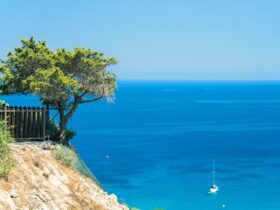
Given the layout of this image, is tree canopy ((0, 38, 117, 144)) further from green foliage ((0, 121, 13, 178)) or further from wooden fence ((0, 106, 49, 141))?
green foliage ((0, 121, 13, 178))

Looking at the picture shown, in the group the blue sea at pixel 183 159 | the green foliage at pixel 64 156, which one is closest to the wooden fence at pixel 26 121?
the green foliage at pixel 64 156

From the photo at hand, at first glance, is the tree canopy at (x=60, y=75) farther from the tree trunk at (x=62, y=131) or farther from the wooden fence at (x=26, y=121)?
the wooden fence at (x=26, y=121)

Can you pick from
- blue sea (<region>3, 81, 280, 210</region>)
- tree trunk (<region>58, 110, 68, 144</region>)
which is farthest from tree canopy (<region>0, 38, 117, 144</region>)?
blue sea (<region>3, 81, 280, 210</region>)

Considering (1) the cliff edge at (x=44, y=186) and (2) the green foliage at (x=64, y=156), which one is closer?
(1) the cliff edge at (x=44, y=186)

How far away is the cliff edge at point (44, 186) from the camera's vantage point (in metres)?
16.4

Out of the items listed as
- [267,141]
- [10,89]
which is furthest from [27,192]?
[267,141]

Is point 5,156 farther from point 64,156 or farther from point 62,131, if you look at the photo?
point 62,131

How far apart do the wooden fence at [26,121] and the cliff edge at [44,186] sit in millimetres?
762

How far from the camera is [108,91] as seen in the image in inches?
965

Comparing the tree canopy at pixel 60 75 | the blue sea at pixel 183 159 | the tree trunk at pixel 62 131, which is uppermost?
the tree canopy at pixel 60 75

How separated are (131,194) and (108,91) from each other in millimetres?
34267

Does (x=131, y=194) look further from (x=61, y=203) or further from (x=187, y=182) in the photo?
(x=61, y=203)

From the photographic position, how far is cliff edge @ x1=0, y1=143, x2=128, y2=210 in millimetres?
16375

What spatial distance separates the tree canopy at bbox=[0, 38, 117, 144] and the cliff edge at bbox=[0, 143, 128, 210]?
3.37 metres
